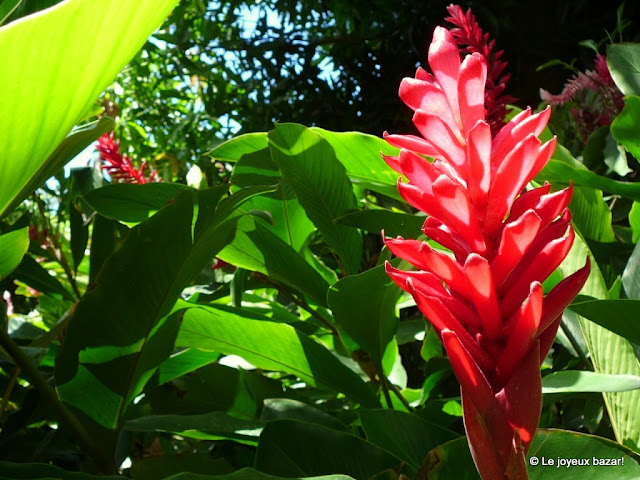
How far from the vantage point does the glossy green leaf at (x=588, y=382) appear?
619 millimetres

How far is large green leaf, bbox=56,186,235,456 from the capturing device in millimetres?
736

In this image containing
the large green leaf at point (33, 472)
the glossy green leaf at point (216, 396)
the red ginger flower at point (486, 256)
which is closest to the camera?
the red ginger flower at point (486, 256)

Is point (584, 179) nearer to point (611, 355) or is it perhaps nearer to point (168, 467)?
point (611, 355)

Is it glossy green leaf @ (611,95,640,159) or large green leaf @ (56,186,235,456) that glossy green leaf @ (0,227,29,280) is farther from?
A: glossy green leaf @ (611,95,640,159)

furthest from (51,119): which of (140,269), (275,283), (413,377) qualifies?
(413,377)

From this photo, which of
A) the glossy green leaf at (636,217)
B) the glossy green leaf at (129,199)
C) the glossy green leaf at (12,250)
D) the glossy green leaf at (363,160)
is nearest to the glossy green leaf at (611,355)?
the glossy green leaf at (636,217)

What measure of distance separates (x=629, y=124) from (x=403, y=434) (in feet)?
1.54

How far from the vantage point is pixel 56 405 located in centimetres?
74

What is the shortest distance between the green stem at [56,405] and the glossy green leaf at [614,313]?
1.72 ft

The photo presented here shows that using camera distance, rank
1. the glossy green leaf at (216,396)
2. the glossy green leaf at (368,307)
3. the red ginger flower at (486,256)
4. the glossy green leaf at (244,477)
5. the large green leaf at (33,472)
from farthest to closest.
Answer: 1. the glossy green leaf at (216,396)
2. the glossy green leaf at (368,307)
3. the large green leaf at (33,472)
4. the glossy green leaf at (244,477)
5. the red ginger flower at (486,256)

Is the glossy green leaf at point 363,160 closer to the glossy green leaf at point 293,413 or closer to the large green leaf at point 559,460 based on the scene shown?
the glossy green leaf at point 293,413

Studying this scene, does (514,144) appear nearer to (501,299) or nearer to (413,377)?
(501,299)

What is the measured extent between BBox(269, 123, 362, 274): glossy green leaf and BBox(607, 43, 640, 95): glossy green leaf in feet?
1.52

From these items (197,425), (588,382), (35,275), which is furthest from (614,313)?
(35,275)
